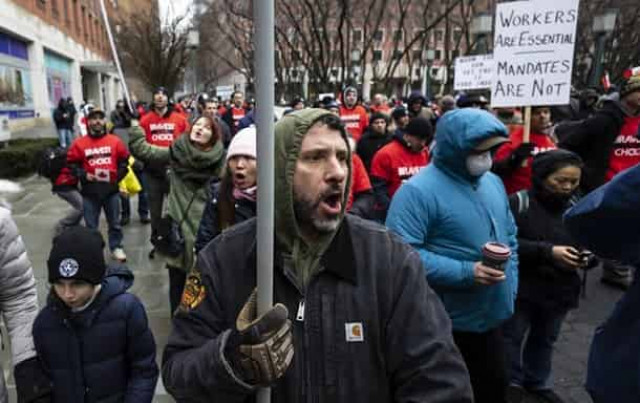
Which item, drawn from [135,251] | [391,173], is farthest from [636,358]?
[135,251]

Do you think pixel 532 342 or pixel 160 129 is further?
pixel 160 129

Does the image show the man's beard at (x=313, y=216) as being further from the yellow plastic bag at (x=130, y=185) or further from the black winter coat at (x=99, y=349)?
the yellow plastic bag at (x=130, y=185)

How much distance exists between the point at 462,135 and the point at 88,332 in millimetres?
2025

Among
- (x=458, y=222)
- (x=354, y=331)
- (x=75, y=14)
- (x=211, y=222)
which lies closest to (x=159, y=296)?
(x=211, y=222)

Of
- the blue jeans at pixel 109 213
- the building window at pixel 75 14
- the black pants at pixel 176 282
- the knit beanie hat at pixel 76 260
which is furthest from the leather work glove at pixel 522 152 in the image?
the building window at pixel 75 14

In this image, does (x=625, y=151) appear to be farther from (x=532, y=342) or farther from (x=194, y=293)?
(x=194, y=293)

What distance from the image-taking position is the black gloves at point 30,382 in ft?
6.89

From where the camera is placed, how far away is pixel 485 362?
9.17ft

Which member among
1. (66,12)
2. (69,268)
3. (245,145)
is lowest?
(69,268)

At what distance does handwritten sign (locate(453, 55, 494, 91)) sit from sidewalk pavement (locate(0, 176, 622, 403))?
18.2ft

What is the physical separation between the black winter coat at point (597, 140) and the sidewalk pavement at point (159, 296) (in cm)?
119

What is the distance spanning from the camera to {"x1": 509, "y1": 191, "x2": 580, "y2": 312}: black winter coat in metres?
3.24

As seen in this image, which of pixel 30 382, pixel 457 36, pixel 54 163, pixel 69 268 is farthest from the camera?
pixel 457 36

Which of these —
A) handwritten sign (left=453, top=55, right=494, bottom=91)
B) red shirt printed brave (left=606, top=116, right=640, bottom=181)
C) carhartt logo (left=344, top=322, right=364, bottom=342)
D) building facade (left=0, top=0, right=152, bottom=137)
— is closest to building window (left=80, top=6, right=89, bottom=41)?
building facade (left=0, top=0, right=152, bottom=137)
